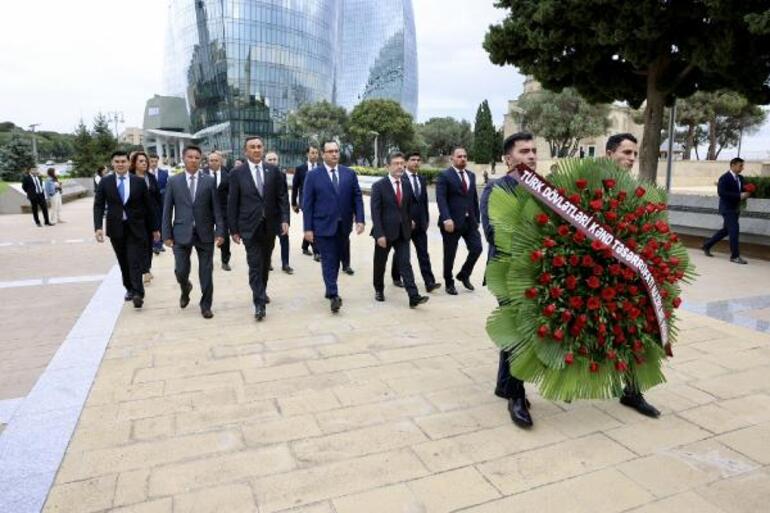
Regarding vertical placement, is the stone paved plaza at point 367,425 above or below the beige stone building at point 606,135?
below

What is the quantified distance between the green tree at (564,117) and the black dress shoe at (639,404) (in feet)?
150

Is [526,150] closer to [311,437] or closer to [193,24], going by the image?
[311,437]

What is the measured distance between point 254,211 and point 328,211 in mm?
822

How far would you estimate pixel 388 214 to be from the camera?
6.54m

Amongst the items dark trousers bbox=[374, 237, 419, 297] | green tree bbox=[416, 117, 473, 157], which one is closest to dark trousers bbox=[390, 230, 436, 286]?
dark trousers bbox=[374, 237, 419, 297]

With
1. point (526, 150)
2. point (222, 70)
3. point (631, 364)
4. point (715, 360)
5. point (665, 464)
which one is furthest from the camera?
point (222, 70)

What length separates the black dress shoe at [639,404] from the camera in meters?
3.54

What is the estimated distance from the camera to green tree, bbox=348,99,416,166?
5580 cm

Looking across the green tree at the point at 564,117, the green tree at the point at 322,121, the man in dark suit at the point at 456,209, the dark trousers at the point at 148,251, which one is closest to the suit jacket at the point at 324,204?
the man in dark suit at the point at 456,209

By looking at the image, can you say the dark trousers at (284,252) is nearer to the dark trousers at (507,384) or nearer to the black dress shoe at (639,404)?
the dark trousers at (507,384)

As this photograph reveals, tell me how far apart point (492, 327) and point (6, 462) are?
109 inches

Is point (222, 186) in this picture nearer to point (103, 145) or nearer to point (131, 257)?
point (131, 257)

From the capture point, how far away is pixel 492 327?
3.19 m

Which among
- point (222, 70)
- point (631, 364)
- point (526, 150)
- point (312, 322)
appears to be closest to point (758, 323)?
point (631, 364)
